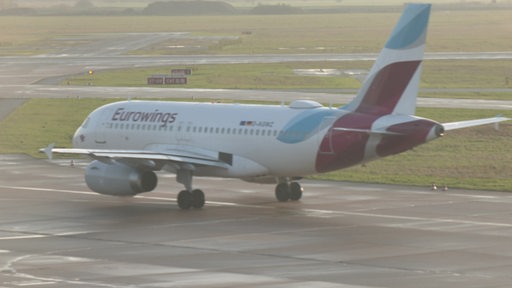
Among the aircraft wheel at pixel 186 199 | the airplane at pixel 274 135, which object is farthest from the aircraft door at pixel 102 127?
the aircraft wheel at pixel 186 199

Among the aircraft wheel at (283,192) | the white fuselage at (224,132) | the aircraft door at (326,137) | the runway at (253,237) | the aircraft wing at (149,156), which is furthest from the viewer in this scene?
the aircraft wheel at (283,192)

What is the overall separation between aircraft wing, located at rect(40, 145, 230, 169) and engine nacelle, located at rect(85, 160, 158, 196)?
0.40m

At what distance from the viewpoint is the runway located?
110 ft

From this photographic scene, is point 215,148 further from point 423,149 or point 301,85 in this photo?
point 301,85

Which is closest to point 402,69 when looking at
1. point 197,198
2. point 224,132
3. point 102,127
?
point 224,132

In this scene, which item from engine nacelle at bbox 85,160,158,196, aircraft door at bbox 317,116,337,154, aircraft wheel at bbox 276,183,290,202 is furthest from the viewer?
aircraft wheel at bbox 276,183,290,202

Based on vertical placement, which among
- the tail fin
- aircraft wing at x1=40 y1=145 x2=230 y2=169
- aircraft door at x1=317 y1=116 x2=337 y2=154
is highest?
the tail fin

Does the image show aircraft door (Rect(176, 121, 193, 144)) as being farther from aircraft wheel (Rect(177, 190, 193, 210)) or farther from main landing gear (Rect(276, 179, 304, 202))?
main landing gear (Rect(276, 179, 304, 202))

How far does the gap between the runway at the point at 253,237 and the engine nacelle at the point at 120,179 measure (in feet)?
2.79

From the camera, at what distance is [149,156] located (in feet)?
156

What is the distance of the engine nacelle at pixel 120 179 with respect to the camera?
47969 millimetres

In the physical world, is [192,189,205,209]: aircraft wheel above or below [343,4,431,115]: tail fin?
below

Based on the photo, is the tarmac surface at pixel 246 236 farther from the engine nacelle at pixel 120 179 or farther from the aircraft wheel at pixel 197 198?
the engine nacelle at pixel 120 179

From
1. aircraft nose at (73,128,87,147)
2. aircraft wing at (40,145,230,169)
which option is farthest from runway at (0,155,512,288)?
aircraft nose at (73,128,87,147)
